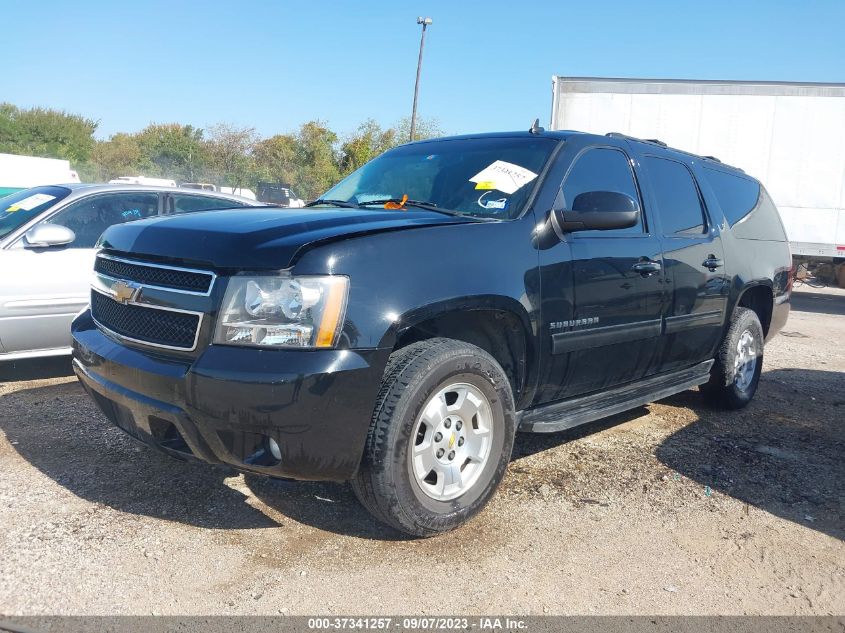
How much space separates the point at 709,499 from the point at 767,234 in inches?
111

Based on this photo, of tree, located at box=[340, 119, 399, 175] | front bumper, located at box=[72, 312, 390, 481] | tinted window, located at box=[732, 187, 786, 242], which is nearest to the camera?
front bumper, located at box=[72, 312, 390, 481]

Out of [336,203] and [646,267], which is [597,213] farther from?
[336,203]

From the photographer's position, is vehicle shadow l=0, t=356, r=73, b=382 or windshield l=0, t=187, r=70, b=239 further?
vehicle shadow l=0, t=356, r=73, b=382

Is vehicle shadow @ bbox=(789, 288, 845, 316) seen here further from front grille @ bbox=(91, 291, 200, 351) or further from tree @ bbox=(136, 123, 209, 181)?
tree @ bbox=(136, 123, 209, 181)

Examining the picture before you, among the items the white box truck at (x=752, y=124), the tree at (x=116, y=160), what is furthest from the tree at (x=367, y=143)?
the white box truck at (x=752, y=124)

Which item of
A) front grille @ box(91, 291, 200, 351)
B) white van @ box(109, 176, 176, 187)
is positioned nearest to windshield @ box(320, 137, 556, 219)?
front grille @ box(91, 291, 200, 351)

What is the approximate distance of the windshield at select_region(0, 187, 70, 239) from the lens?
5170mm

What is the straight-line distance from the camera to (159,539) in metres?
2.96

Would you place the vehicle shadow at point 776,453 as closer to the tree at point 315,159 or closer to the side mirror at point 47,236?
the side mirror at point 47,236

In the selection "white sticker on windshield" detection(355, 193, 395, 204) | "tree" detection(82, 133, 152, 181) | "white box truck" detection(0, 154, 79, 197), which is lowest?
"white sticker on windshield" detection(355, 193, 395, 204)

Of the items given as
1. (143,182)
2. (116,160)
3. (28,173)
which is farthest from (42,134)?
(143,182)

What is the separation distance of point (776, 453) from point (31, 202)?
5560 millimetres

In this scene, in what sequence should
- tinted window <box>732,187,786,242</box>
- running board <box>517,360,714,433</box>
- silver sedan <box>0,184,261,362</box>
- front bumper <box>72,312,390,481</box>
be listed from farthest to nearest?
tinted window <box>732,187,786,242</box>, silver sedan <box>0,184,261,362</box>, running board <box>517,360,714,433</box>, front bumper <box>72,312,390,481</box>

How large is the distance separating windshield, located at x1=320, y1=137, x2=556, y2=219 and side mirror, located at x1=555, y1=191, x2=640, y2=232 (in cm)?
24
